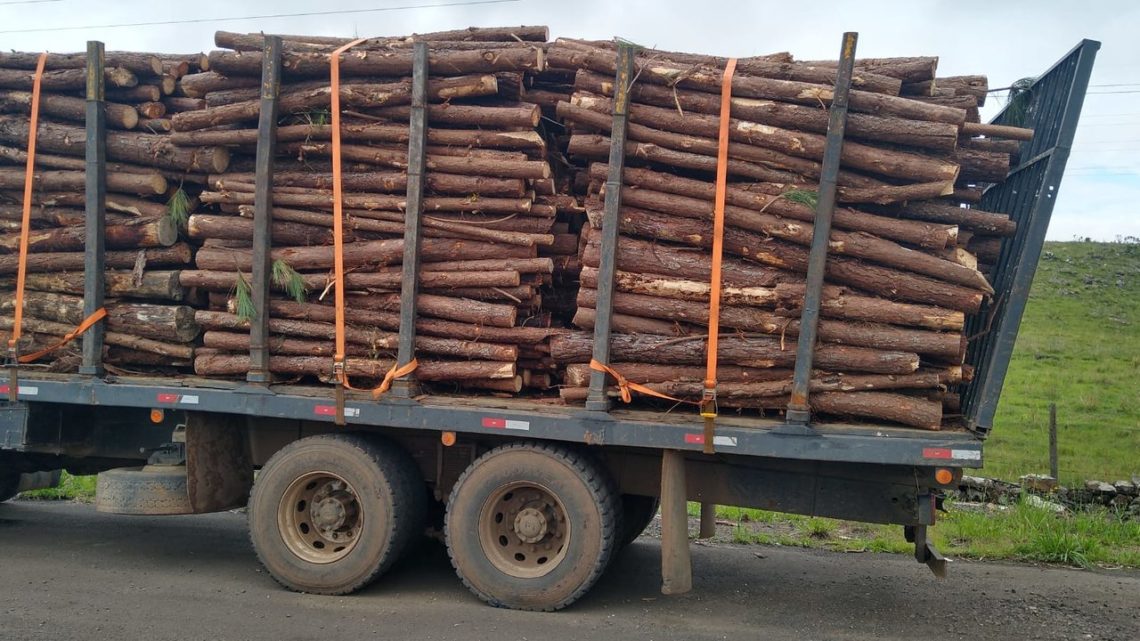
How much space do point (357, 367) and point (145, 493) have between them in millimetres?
2181

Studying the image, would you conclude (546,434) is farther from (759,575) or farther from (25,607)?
(25,607)

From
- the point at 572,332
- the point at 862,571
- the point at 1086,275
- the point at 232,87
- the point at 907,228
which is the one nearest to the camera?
the point at 907,228

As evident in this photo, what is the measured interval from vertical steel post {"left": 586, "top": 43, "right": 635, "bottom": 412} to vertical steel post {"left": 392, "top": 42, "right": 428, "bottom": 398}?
4.61 feet

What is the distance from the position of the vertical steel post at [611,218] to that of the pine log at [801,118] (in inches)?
7.3

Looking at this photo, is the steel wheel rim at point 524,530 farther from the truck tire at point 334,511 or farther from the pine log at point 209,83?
the pine log at point 209,83

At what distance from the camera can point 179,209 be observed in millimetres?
8109

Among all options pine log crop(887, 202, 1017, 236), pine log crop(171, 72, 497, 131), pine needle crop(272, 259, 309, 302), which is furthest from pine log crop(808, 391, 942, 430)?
pine needle crop(272, 259, 309, 302)

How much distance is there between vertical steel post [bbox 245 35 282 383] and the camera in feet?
24.8

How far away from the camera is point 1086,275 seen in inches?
1325

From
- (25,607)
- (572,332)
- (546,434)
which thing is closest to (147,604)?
(25,607)

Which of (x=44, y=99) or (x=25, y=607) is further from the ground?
(x=44, y=99)

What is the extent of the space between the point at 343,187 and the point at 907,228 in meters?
4.20

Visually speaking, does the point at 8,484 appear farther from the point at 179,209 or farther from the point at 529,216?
the point at 529,216

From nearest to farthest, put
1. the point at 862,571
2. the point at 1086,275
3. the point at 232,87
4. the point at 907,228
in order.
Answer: the point at 907,228 < the point at 232,87 < the point at 862,571 < the point at 1086,275
